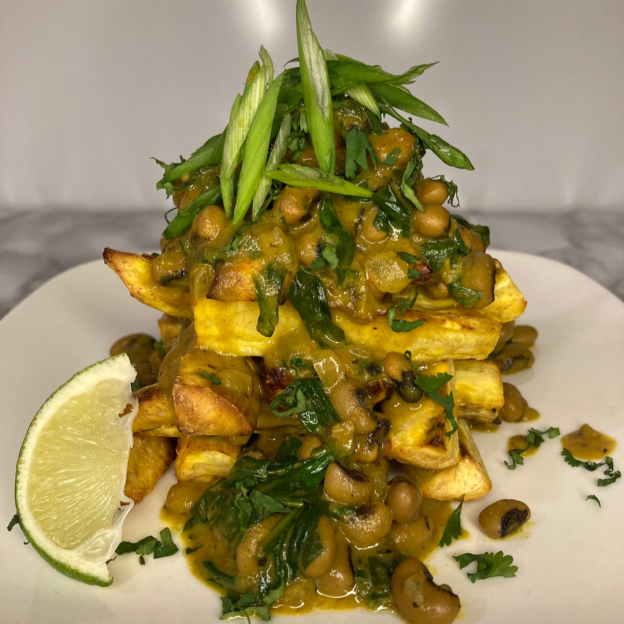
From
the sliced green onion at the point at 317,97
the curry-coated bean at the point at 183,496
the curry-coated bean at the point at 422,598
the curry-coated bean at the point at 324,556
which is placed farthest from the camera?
the curry-coated bean at the point at 183,496

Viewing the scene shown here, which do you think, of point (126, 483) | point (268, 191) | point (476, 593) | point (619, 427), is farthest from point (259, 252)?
point (619, 427)

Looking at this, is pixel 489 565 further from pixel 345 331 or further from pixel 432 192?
pixel 432 192

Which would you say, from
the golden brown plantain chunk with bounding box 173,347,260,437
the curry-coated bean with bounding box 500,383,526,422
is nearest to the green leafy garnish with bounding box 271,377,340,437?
the golden brown plantain chunk with bounding box 173,347,260,437

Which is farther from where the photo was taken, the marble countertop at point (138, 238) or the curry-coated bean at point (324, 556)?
the marble countertop at point (138, 238)

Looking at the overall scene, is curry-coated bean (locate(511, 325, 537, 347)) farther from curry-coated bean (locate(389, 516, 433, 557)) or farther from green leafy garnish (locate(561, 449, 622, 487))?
curry-coated bean (locate(389, 516, 433, 557))

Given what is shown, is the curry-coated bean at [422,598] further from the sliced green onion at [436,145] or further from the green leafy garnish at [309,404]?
the sliced green onion at [436,145]

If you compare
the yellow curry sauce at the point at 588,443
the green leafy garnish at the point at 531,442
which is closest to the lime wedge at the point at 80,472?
the green leafy garnish at the point at 531,442
